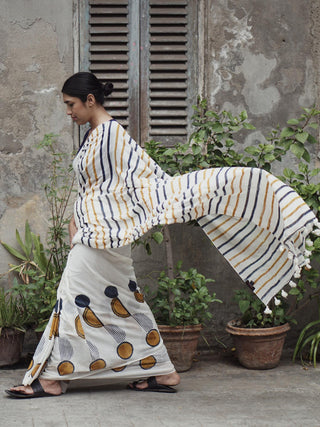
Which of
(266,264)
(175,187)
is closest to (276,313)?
(266,264)

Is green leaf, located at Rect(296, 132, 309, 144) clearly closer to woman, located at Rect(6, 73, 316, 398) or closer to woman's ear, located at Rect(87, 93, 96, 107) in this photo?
woman, located at Rect(6, 73, 316, 398)

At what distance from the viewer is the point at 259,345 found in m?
4.96

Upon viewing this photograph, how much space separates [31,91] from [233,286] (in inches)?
84.7

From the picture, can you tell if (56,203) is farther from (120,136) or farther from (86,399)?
(86,399)

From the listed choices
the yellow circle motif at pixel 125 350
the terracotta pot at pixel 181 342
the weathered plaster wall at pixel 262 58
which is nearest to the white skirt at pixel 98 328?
the yellow circle motif at pixel 125 350

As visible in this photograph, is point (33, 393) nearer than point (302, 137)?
Yes

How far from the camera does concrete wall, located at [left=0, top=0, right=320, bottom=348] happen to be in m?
5.19

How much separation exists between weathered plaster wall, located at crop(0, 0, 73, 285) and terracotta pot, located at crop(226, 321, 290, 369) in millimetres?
1705

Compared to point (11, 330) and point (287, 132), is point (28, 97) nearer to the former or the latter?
point (11, 330)

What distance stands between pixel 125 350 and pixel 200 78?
88.3 inches

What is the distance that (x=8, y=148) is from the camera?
205 inches

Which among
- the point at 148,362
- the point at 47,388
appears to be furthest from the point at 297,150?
the point at 47,388

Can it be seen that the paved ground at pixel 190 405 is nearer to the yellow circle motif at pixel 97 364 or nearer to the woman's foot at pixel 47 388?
the woman's foot at pixel 47 388

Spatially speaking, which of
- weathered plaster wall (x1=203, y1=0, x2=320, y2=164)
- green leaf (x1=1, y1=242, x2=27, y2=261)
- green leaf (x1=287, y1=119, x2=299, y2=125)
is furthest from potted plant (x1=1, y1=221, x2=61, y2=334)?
green leaf (x1=287, y1=119, x2=299, y2=125)
